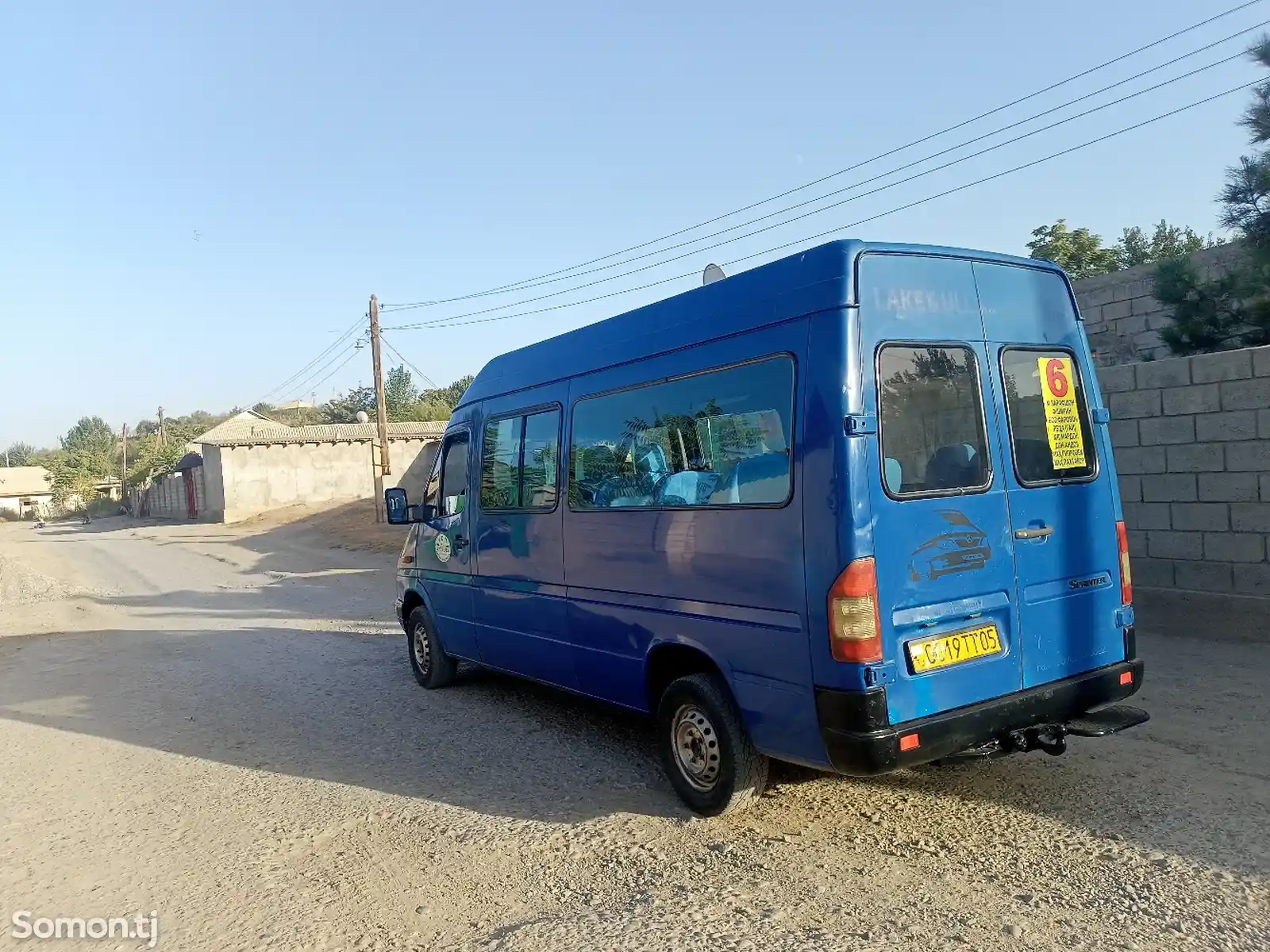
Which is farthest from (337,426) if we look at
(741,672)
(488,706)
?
(741,672)

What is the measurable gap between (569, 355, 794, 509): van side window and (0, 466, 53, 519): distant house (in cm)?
8810

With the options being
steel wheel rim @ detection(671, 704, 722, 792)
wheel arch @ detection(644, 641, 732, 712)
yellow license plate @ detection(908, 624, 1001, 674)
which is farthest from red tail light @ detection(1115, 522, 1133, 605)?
steel wheel rim @ detection(671, 704, 722, 792)

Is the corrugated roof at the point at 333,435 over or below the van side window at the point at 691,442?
over

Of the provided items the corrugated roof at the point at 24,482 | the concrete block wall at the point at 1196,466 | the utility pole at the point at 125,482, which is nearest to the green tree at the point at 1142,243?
the concrete block wall at the point at 1196,466

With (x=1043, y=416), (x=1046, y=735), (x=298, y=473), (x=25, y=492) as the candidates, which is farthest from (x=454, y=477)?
(x=25, y=492)

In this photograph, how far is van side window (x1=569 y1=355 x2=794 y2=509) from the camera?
13.4 ft

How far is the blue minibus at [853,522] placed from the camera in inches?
147

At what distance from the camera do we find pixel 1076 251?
23672mm

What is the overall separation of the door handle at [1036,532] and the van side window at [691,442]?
1125 millimetres

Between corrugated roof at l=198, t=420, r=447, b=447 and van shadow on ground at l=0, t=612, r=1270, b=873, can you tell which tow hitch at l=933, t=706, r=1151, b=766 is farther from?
corrugated roof at l=198, t=420, r=447, b=447

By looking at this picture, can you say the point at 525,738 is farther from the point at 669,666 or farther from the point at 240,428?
the point at 240,428

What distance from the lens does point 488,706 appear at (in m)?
7.03

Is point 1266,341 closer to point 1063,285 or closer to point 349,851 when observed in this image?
point 1063,285

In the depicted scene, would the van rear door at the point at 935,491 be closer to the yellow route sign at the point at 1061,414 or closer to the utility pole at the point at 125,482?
the yellow route sign at the point at 1061,414
